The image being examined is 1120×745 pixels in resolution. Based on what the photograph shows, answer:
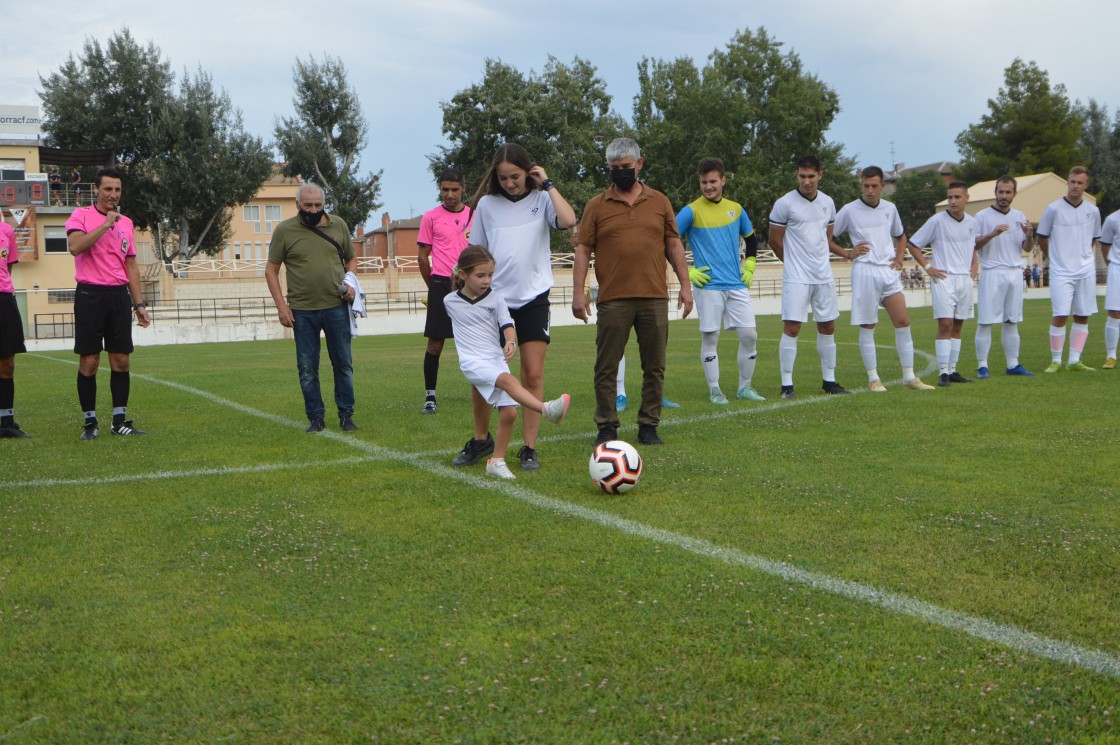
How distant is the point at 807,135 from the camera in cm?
6944

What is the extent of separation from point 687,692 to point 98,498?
14.1ft

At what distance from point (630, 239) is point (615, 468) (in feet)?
7.53

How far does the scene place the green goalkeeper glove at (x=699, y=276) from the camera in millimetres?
9672

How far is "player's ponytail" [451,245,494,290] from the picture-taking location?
239 inches

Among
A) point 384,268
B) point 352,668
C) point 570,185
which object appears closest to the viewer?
point 352,668

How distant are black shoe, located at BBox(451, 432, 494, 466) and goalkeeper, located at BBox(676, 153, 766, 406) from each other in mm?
3558

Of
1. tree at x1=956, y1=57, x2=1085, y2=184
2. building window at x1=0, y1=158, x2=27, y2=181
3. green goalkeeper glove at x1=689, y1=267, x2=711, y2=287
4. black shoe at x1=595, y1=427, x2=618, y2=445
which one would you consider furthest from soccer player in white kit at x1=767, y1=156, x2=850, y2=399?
tree at x1=956, y1=57, x2=1085, y2=184

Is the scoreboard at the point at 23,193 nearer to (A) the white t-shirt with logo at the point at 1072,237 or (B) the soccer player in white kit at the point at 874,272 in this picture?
(B) the soccer player in white kit at the point at 874,272

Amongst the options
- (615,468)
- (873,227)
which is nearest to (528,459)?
(615,468)

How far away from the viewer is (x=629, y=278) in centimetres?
724

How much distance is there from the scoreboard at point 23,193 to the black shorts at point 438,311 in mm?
44620

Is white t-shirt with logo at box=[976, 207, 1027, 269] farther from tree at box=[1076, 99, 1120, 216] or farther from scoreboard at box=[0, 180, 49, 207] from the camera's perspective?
tree at box=[1076, 99, 1120, 216]

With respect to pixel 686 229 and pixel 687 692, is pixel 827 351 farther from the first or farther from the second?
pixel 687 692

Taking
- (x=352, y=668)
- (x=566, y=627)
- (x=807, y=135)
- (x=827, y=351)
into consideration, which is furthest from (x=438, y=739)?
(x=807, y=135)
